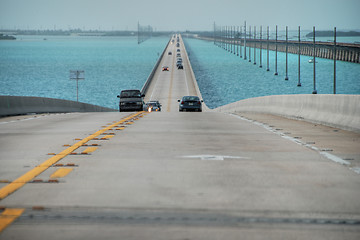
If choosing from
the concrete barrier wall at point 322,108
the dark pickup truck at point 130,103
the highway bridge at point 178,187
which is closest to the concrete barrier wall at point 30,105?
the dark pickup truck at point 130,103

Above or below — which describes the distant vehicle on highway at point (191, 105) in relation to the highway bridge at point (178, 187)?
below

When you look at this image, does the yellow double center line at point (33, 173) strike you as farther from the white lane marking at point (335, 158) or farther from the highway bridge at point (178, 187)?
the white lane marking at point (335, 158)

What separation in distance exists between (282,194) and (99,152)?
4686 millimetres

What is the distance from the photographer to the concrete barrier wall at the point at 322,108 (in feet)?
54.4

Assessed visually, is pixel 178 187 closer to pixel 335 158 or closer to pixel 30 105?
pixel 335 158

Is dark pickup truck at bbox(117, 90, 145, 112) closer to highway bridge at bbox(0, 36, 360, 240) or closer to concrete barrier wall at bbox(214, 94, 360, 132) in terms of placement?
concrete barrier wall at bbox(214, 94, 360, 132)

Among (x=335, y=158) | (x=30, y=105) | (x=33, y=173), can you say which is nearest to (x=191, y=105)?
(x=30, y=105)

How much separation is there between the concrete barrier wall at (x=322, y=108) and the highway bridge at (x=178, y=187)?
107 inches

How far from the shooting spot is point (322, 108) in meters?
19.9

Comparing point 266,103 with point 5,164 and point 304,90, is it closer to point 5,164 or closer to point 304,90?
point 5,164

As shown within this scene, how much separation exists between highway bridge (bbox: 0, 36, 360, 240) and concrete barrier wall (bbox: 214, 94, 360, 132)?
271 centimetres

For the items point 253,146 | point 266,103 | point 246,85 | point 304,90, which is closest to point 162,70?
point 246,85

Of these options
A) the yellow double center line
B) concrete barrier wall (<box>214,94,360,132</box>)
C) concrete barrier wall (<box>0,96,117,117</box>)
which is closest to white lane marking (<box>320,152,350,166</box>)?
the yellow double center line

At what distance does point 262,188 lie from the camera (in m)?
7.54
